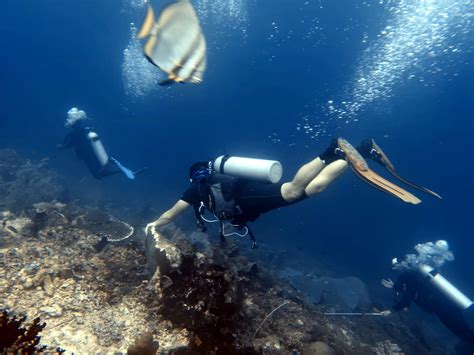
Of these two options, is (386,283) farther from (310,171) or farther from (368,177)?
(310,171)

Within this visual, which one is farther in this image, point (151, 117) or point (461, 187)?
point (151, 117)

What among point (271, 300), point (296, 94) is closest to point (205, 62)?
point (271, 300)

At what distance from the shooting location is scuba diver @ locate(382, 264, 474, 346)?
9.14 m

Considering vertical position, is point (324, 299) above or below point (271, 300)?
below

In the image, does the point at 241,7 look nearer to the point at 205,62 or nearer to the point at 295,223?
the point at 295,223

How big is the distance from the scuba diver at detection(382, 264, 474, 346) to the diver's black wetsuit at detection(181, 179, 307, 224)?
599cm

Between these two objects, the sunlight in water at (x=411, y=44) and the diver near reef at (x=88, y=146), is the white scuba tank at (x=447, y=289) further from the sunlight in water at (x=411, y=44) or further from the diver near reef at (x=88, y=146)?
the sunlight in water at (x=411, y=44)

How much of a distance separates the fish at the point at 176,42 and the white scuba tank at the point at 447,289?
11030 mm

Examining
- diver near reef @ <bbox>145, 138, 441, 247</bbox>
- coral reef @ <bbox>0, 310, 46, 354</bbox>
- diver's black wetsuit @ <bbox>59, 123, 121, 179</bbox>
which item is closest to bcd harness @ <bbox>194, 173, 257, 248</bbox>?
diver near reef @ <bbox>145, 138, 441, 247</bbox>

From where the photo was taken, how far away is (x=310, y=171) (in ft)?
16.5

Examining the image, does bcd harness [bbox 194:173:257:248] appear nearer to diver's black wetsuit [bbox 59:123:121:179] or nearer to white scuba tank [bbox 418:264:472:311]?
white scuba tank [bbox 418:264:472:311]

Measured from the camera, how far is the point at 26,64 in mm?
77438

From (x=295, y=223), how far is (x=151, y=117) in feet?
153

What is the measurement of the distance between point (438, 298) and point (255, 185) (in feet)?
27.0
